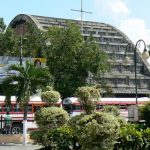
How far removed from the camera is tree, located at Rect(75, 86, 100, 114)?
1364 centimetres

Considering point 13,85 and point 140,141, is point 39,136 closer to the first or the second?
point 140,141

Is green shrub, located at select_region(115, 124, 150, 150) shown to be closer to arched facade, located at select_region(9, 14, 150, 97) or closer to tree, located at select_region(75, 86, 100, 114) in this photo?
tree, located at select_region(75, 86, 100, 114)

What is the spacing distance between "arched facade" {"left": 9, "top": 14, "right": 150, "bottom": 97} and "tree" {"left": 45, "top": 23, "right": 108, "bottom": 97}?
1540 inches

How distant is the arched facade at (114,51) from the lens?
9462 centimetres

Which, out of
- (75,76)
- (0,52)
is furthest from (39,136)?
(0,52)

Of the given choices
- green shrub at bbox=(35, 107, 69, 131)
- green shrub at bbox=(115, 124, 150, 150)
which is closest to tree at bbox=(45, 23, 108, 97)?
green shrub at bbox=(35, 107, 69, 131)

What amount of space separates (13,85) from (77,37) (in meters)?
25.4

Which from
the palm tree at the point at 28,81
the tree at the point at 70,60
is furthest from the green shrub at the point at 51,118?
the tree at the point at 70,60

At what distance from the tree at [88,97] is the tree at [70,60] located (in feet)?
119

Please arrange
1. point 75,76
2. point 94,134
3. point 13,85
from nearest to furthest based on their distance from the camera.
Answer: point 94,134 < point 13,85 < point 75,76

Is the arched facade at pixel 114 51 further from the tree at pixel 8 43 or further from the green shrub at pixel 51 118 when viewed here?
the green shrub at pixel 51 118

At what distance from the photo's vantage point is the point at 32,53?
187 feet

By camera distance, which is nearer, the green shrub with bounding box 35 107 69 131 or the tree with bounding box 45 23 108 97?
the green shrub with bounding box 35 107 69 131

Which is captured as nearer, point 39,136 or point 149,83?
point 39,136
